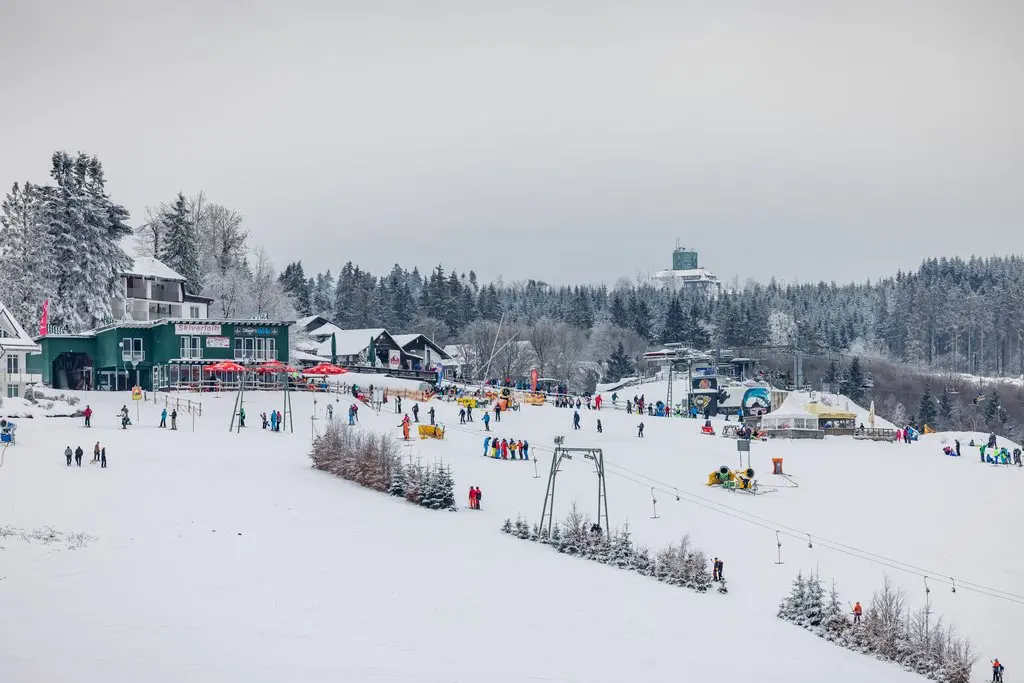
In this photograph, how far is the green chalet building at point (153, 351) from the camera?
70062mm

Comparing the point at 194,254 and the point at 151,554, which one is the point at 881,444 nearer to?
the point at 151,554

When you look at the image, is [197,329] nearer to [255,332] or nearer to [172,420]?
[255,332]

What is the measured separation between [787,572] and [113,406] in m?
41.6

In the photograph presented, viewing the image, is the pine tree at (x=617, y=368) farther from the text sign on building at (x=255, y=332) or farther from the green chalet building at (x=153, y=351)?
the text sign on building at (x=255, y=332)

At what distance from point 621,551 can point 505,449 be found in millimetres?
16753

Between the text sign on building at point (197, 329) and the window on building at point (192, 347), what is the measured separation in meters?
0.40

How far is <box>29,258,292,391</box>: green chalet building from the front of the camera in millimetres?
70062

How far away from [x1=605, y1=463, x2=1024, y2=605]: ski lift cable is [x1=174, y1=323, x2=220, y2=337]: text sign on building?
34932mm

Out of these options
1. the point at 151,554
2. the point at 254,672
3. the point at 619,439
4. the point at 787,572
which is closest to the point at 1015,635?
A: the point at 787,572

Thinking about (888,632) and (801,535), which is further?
(801,535)

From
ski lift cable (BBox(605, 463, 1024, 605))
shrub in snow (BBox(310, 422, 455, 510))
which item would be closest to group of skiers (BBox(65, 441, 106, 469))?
shrub in snow (BBox(310, 422, 455, 510))

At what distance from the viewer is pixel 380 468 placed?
4234 cm

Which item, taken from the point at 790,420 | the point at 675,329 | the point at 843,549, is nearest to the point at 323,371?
the point at 790,420

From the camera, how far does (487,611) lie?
2705 cm
